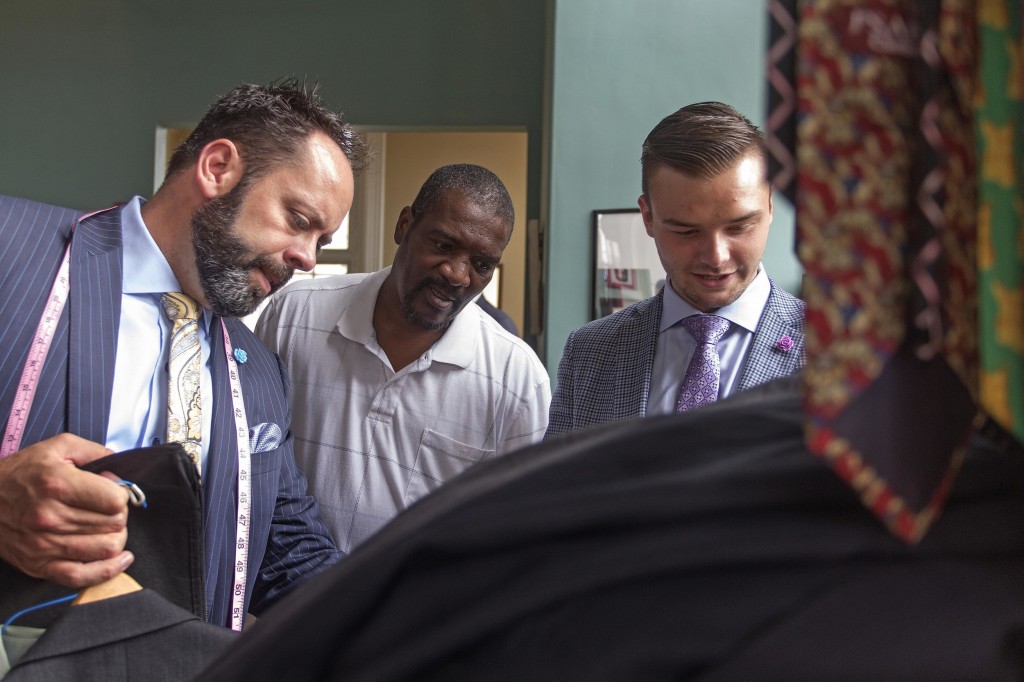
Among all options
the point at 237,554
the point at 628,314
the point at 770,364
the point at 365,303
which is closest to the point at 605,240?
the point at 365,303

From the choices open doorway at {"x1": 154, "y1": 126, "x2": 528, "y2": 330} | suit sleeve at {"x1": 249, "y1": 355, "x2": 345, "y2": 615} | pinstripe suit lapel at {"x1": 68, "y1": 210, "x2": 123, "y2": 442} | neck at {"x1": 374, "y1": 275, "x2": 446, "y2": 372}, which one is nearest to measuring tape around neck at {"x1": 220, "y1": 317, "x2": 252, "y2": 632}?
suit sleeve at {"x1": 249, "y1": 355, "x2": 345, "y2": 615}

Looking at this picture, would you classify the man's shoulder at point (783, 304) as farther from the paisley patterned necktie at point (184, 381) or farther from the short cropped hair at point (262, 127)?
the paisley patterned necktie at point (184, 381)

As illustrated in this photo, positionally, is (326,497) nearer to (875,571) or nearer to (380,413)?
(380,413)

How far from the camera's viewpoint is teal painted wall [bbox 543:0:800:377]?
3.97 m

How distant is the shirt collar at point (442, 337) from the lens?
2.51 meters

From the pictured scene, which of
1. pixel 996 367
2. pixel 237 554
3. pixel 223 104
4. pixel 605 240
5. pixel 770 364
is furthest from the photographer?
pixel 605 240

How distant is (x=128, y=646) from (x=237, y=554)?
0.81 meters

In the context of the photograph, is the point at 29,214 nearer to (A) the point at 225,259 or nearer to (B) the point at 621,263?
(A) the point at 225,259

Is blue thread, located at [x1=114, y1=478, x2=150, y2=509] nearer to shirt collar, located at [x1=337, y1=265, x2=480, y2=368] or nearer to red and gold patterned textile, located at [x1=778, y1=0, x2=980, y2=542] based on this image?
red and gold patterned textile, located at [x1=778, y1=0, x2=980, y2=542]

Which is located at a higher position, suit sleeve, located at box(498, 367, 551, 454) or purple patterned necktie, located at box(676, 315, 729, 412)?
purple patterned necktie, located at box(676, 315, 729, 412)

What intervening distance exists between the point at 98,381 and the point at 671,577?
1290mm

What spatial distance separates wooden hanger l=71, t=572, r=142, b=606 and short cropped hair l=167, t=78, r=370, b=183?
43.9 inches

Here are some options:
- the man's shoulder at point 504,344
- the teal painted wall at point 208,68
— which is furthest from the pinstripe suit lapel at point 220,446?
the teal painted wall at point 208,68

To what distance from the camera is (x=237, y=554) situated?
1.58 metres
